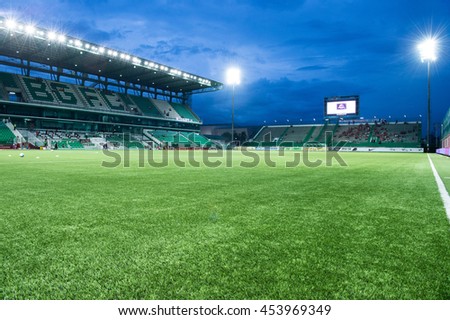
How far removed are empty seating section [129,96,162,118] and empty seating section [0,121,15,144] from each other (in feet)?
79.1

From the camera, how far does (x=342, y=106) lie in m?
57.4

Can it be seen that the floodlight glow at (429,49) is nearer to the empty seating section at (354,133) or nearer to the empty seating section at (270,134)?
the empty seating section at (354,133)

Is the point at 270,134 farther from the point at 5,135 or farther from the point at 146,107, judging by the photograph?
the point at 5,135

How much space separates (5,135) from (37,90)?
10780mm

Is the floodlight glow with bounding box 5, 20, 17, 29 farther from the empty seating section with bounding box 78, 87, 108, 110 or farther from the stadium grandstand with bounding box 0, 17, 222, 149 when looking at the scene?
the empty seating section with bounding box 78, 87, 108, 110

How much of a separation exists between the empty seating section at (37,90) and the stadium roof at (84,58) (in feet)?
10.2

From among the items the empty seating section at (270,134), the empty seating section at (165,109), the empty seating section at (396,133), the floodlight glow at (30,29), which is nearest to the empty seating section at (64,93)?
the floodlight glow at (30,29)

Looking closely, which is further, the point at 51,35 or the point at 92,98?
the point at 92,98

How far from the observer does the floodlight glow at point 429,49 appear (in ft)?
108

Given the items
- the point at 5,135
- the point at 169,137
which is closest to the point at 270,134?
the point at 169,137

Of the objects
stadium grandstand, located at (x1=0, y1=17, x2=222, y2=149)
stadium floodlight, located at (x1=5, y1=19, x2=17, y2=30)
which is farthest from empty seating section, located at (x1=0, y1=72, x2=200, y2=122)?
stadium floodlight, located at (x1=5, y1=19, x2=17, y2=30)

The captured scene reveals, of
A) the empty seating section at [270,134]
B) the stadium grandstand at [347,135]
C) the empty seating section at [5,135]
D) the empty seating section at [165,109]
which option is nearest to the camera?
the empty seating section at [5,135]

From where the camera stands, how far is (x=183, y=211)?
164 inches
